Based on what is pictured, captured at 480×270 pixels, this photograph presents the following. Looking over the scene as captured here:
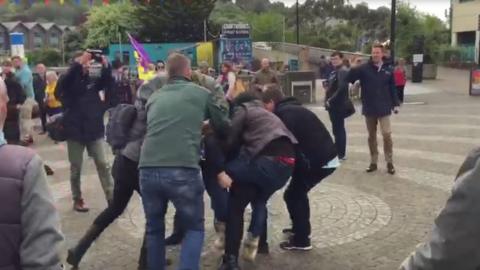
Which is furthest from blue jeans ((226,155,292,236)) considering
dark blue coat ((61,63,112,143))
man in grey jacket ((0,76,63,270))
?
man in grey jacket ((0,76,63,270))

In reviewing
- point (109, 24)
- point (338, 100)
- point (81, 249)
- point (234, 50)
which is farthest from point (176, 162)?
point (109, 24)

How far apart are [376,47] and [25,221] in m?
7.21

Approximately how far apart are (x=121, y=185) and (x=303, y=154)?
1.68 meters

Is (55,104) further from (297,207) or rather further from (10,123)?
(297,207)

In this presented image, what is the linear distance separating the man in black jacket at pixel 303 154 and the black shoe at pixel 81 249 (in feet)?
5.94

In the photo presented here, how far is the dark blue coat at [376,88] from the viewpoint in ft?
27.9

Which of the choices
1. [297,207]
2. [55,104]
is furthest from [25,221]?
[55,104]

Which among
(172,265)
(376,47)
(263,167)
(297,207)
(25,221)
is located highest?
(376,47)

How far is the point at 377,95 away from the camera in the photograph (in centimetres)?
848

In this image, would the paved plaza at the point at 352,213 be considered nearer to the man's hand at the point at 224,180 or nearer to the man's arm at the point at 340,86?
the man's hand at the point at 224,180

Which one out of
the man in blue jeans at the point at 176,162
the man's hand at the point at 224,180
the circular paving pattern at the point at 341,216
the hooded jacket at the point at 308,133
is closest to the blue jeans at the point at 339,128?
the circular paving pattern at the point at 341,216

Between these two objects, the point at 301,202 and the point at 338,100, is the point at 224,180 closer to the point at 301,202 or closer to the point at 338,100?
the point at 301,202

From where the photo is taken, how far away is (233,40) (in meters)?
24.4

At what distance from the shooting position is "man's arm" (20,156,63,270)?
7.14 ft
